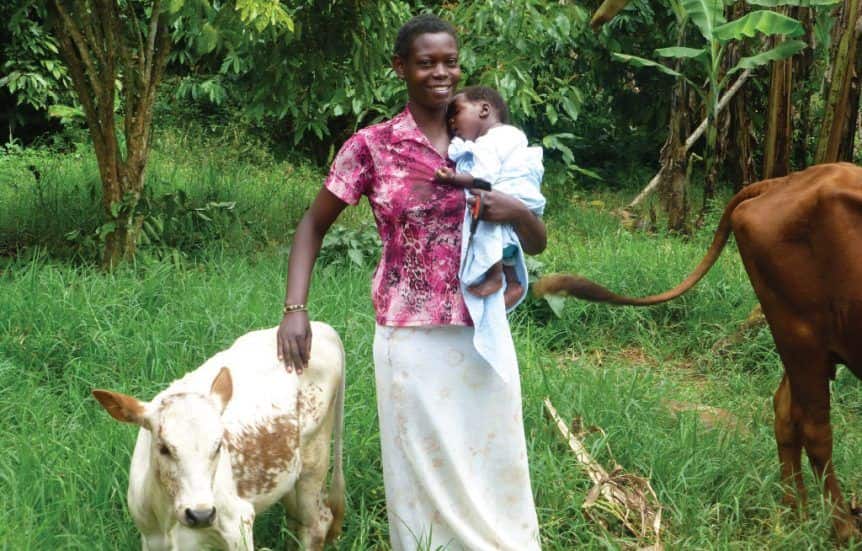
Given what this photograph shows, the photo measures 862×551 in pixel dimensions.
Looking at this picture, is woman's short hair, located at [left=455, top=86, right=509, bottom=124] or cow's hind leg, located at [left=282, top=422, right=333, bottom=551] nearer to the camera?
woman's short hair, located at [left=455, top=86, right=509, bottom=124]

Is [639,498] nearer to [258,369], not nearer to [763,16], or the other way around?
[258,369]

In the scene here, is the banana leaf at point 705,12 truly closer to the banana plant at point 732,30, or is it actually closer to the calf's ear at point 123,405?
the banana plant at point 732,30

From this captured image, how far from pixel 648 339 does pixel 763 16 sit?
1.82 meters

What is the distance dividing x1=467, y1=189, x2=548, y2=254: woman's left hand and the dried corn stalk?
3.96 feet

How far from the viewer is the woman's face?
9.50ft

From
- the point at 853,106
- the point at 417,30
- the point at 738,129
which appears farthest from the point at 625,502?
the point at 738,129

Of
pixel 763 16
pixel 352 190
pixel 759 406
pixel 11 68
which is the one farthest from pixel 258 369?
pixel 11 68

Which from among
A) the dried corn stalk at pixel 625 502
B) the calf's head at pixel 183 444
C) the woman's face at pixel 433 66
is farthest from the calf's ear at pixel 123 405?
the dried corn stalk at pixel 625 502

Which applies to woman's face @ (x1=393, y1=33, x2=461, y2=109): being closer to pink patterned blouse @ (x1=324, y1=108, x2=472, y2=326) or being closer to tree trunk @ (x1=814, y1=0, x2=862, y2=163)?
pink patterned blouse @ (x1=324, y1=108, x2=472, y2=326)

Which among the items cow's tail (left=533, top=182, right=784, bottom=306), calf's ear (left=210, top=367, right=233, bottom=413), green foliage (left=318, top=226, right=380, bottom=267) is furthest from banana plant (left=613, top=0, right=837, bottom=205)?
calf's ear (left=210, top=367, right=233, bottom=413)

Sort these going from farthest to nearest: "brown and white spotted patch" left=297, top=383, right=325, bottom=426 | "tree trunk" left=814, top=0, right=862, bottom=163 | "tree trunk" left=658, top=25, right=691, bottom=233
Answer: "tree trunk" left=658, top=25, right=691, bottom=233 → "tree trunk" left=814, top=0, right=862, bottom=163 → "brown and white spotted patch" left=297, top=383, right=325, bottom=426

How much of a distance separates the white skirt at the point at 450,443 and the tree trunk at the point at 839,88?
3.64 m

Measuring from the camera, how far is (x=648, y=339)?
583 cm

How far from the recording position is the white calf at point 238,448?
271 cm
